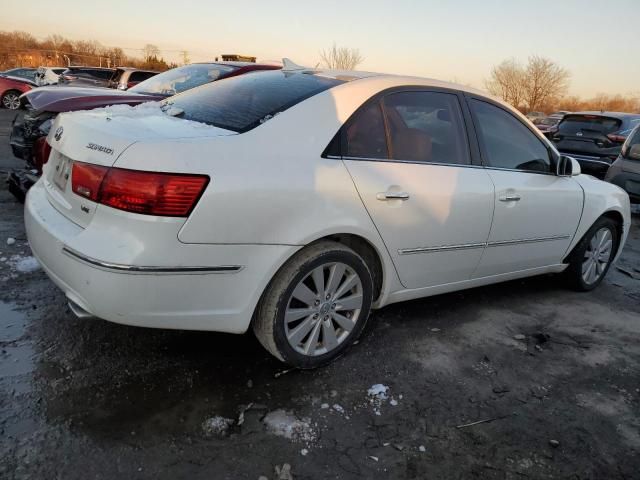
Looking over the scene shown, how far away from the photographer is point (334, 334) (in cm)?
288

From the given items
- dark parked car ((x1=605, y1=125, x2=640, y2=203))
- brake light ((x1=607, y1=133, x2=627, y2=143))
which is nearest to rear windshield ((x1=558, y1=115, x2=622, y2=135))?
brake light ((x1=607, y1=133, x2=627, y2=143))

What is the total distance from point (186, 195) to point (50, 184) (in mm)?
1096

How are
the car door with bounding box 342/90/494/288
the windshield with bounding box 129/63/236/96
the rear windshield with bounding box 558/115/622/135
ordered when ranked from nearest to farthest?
the car door with bounding box 342/90/494/288, the windshield with bounding box 129/63/236/96, the rear windshield with bounding box 558/115/622/135

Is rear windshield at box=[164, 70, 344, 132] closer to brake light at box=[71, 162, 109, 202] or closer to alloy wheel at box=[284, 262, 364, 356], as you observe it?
brake light at box=[71, 162, 109, 202]

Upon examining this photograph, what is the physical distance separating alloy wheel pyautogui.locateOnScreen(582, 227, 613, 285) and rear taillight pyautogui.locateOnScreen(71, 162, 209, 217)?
3.57m

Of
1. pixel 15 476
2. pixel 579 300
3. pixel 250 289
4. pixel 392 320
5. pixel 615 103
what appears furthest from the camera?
pixel 615 103

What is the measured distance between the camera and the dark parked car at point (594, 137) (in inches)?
366

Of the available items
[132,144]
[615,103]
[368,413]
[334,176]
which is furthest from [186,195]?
[615,103]

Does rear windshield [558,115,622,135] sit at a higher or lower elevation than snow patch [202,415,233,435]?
higher

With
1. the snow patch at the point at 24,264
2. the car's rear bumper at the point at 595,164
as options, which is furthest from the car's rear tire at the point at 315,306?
the car's rear bumper at the point at 595,164

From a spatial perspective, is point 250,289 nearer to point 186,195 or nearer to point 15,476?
point 186,195

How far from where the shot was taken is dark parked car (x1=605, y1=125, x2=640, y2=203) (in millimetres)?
7516

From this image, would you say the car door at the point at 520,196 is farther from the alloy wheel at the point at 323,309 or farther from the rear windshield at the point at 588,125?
the rear windshield at the point at 588,125

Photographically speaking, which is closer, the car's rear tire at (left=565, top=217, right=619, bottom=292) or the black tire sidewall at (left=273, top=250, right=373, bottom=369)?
the black tire sidewall at (left=273, top=250, right=373, bottom=369)
